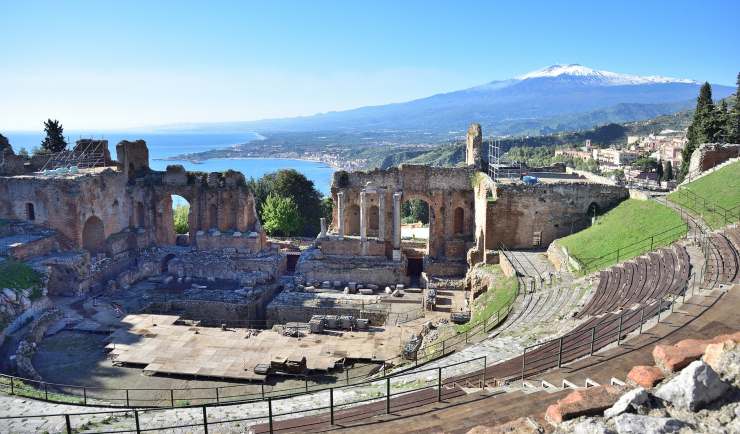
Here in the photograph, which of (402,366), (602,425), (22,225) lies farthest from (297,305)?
(602,425)

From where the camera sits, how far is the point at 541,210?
1266 inches


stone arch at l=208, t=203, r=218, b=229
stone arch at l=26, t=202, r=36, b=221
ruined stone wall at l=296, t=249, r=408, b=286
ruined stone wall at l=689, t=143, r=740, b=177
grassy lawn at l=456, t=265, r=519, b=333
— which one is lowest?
ruined stone wall at l=296, t=249, r=408, b=286

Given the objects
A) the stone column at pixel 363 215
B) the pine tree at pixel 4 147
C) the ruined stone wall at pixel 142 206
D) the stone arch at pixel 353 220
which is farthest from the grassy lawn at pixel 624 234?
the pine tree at pixel 4 147

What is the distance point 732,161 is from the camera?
29.7 metres

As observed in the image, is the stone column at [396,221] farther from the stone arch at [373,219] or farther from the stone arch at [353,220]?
the stone arch at [353,220]

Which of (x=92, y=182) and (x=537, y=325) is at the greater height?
(x=92, y=182)

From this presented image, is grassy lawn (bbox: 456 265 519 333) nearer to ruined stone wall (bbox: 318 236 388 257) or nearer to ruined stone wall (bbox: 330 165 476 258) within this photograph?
ruined stone wall (bbox: 330 165 476 258)

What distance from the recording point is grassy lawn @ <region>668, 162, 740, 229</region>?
23.5 m

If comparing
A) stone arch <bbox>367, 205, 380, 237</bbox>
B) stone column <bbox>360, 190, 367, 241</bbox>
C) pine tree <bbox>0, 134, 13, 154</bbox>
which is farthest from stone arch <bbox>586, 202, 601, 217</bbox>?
pine tree <bbox>0, 134, 13, 154</bbox>

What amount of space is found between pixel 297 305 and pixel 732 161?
958 inches

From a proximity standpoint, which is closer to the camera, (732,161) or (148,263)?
(732,161)

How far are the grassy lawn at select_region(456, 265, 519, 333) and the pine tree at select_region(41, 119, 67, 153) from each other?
3715cm

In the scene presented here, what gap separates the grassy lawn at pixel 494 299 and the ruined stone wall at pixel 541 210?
4.34m

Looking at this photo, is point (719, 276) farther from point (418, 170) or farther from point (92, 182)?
point (92, 182)
